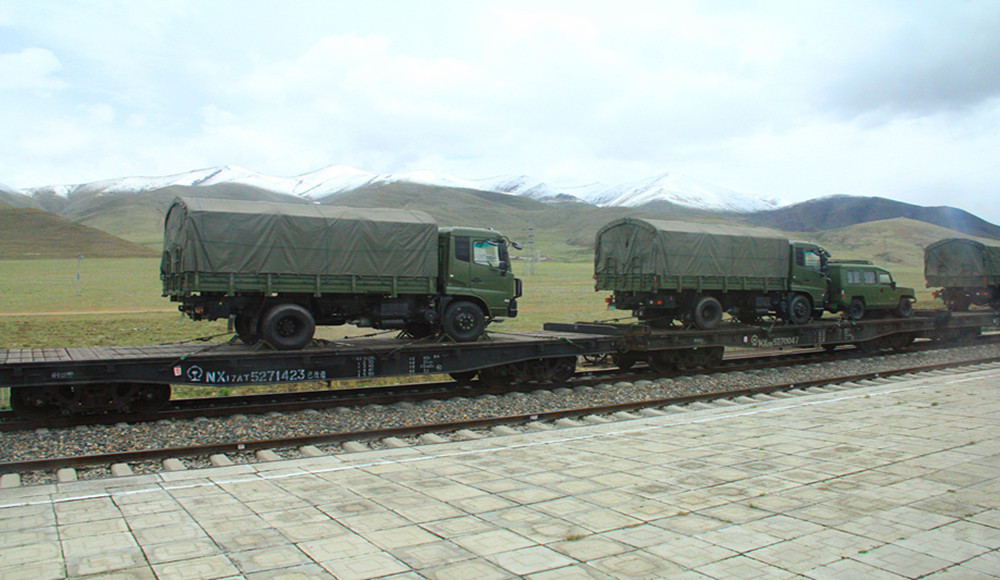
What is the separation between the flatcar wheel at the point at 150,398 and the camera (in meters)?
11.6

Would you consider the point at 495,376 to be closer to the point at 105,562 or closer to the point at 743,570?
the point at 743,570

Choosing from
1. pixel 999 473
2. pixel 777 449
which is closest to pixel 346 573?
pixel 777 449

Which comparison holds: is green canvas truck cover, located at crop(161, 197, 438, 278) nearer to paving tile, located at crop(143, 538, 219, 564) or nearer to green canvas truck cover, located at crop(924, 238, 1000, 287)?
paving tile, located at crop(143, 538, 219, 564)

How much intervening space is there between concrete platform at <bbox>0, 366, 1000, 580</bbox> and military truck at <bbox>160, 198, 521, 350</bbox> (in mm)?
4912

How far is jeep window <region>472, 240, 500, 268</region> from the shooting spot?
1505cm

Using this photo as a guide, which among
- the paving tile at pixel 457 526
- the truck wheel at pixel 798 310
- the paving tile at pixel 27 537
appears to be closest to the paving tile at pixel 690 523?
the paving tile at pixel 457 526

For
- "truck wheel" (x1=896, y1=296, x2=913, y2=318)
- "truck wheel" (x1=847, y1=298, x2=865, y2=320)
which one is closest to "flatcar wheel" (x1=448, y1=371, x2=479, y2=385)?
"truck wheel" (x1=847, y1=298, x2=865, y2=320)

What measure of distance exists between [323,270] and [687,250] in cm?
979

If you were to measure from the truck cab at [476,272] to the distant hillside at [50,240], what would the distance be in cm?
12016

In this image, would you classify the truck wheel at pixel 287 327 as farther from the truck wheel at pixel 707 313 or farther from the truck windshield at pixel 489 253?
the truck wheel at pixel 707 313

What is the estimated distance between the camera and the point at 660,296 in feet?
59.9

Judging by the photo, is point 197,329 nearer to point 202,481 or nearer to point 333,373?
point 333,373

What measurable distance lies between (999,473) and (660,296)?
10.6 m

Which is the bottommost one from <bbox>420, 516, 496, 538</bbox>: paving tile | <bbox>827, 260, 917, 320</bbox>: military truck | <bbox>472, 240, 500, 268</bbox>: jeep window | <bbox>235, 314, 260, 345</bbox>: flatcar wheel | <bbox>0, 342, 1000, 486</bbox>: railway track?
<bbox>0, 342, 1000, 486</bbox>: railway track
